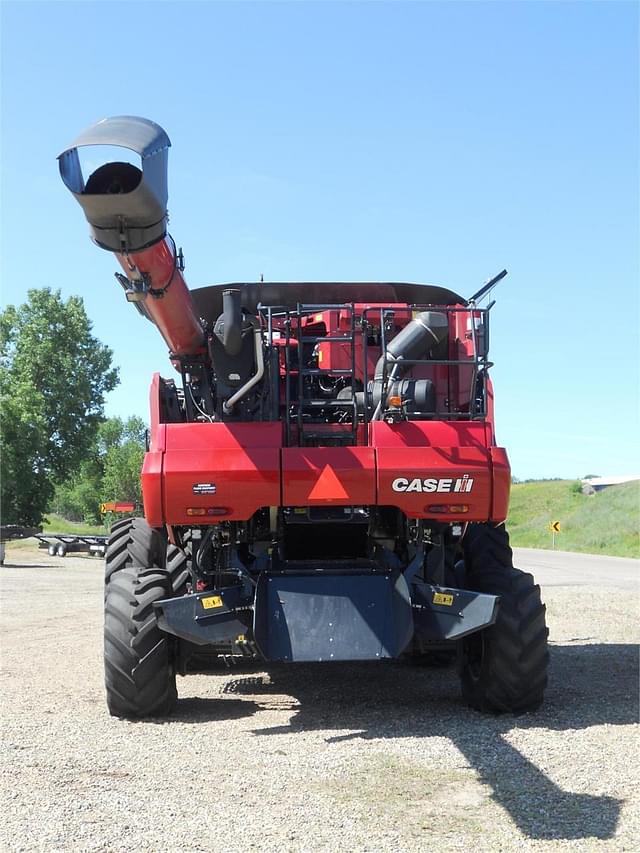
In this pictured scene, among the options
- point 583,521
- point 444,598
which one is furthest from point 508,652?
point 583,521

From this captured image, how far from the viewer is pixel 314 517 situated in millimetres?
7488

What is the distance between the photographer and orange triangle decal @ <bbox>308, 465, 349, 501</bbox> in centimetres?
701

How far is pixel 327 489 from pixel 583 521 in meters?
48.9

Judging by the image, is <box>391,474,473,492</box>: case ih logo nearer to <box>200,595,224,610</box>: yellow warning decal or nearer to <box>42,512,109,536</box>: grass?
<box>200,595,224,610</box>: yellow warning decal

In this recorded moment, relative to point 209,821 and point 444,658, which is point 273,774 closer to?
point 209,821

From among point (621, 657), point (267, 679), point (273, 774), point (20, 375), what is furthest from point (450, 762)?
point (20, 375)

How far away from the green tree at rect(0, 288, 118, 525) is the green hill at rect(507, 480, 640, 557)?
76.3 ft

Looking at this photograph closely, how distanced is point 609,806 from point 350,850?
58.1 inches

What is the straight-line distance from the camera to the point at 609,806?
4.98 m

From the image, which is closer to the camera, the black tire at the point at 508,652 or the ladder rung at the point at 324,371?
the black tire at the point at 508,652

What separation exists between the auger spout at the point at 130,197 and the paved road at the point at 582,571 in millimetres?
15368

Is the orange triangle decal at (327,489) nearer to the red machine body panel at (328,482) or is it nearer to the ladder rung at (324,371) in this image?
the red machine body panel at (328,482)

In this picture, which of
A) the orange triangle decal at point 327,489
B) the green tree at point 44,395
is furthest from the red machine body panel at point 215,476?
the green tree at point 44,395

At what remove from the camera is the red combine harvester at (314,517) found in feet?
22.9
